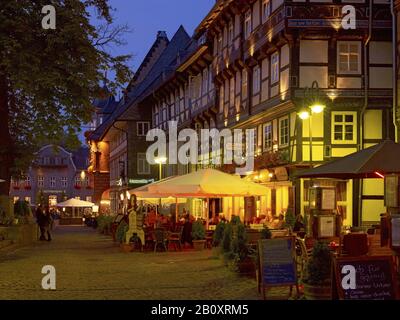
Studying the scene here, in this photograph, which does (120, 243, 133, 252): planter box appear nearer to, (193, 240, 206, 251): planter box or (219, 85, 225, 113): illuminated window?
(193, 240, 206, 251): planter box

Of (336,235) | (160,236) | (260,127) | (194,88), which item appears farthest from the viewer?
(194,88)

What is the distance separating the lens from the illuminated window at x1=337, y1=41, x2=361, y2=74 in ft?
97.2

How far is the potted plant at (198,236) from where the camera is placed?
25.0m

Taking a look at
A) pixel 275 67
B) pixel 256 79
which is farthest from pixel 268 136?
pixel 275 67

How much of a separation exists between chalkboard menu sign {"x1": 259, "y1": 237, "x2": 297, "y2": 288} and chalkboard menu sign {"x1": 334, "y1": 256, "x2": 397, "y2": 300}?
2.26 m

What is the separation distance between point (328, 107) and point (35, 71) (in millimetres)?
11241

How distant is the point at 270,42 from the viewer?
101ft

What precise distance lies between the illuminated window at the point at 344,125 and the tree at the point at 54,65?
27.2 ft

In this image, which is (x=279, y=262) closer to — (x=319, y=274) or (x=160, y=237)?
(x=319, y=274)

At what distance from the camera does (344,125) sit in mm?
29922

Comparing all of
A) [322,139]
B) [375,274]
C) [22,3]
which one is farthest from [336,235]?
[22,3]

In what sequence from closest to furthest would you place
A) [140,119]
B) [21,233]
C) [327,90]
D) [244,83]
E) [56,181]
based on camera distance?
1. [327,90]
2. [21,233]
3. [244,83]
4. [140,119]
5. [56,181]

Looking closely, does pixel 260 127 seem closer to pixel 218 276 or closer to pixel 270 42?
pixel 270 42

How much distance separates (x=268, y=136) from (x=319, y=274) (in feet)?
71.4
